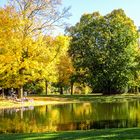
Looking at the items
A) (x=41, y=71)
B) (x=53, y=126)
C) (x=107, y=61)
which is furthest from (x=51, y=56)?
(x=53, y=126)

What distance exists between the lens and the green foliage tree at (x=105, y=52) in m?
61.2

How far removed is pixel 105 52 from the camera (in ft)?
203

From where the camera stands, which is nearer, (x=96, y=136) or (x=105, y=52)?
(x=96, y=136)

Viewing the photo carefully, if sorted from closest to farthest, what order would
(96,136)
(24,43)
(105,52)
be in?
(96,136), (24,43), (105,52)

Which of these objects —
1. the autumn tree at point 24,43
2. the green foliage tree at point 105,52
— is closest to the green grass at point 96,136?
the autumn tree at point 24,43

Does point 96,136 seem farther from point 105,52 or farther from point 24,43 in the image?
point 105,52

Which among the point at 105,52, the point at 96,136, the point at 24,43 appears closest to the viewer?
the point at 96,136

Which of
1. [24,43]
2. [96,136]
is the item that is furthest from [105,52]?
[96,136]

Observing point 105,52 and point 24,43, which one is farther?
point 105,52

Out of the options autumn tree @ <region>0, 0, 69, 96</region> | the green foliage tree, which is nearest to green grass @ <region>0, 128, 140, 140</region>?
autumn tree @ <region>0, 0, 69, 96</region>

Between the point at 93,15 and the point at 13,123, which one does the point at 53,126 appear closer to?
the point at 13,123

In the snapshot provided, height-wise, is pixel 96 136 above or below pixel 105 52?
below

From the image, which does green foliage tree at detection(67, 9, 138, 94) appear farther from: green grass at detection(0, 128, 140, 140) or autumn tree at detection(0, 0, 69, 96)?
green grass at detection(0, 128, 140, 140)

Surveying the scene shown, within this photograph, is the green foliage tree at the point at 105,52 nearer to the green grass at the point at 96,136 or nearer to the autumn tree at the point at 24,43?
the autumn tree at the point at 24,43
